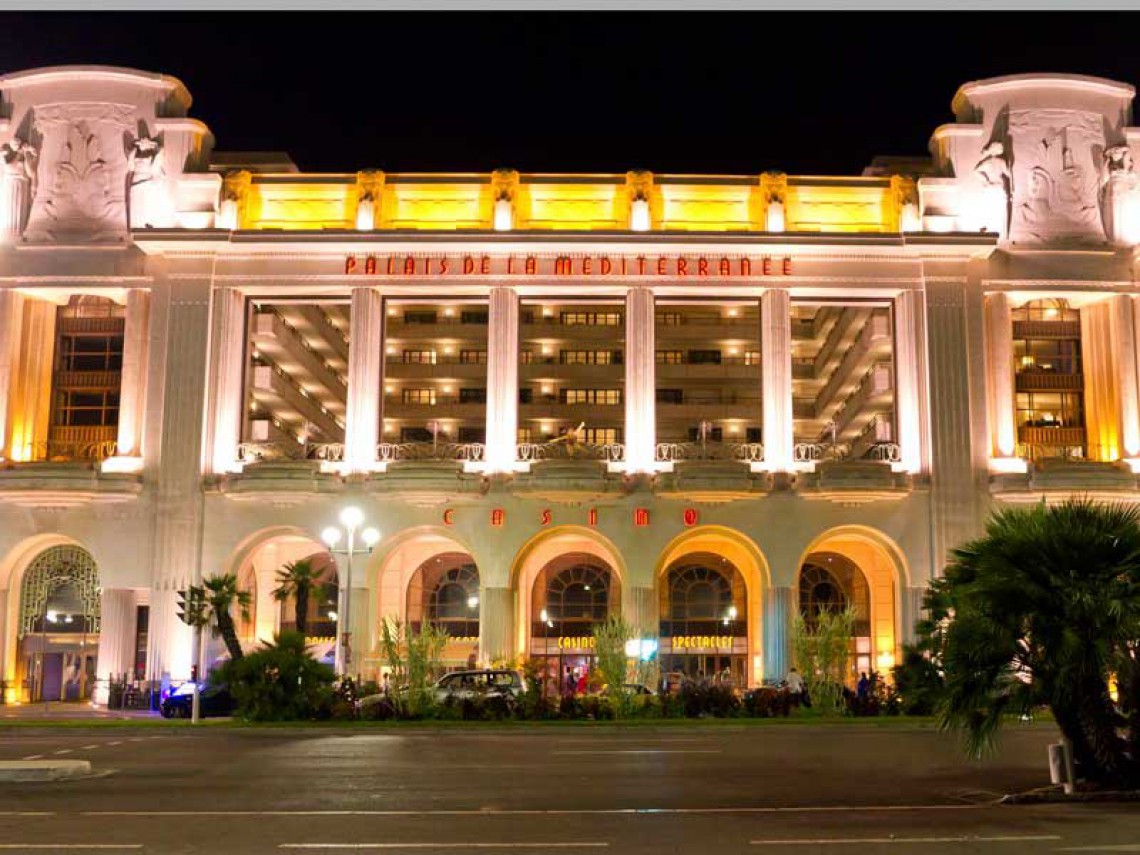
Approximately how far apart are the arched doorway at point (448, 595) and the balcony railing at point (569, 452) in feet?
25.2

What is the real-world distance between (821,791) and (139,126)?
40035 millimetres

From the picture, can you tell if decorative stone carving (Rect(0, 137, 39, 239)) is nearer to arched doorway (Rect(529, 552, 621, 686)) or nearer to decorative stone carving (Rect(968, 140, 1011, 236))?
arched doorway (Rect(529, 552, 621, 686))

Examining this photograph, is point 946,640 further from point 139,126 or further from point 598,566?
point 139,126

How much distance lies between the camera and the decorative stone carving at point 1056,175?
158ft

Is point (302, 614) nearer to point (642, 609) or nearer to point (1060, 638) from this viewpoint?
point (642, 609)

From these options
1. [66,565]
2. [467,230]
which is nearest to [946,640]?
[467,230]

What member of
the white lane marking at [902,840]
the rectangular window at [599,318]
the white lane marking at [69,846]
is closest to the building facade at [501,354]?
the rectangular window at [599,318]

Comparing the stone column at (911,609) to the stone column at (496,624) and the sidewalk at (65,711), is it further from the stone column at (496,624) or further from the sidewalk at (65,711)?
the sidewalk at (65,711)

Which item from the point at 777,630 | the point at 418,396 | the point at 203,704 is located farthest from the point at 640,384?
the point at 418,396

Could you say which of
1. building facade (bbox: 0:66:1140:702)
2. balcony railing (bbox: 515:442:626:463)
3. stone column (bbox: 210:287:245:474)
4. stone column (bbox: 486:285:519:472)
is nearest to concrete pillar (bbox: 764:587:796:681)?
building facade (bbox: 0:66:1140:702)

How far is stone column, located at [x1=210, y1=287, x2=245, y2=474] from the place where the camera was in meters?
46.9

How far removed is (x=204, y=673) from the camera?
44781 mm

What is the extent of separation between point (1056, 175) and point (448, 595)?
A: 97.2 feet

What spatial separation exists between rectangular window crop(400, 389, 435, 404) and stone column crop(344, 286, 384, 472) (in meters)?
26.9
